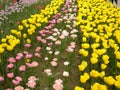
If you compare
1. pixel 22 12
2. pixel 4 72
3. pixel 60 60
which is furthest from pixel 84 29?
pixel 22 12

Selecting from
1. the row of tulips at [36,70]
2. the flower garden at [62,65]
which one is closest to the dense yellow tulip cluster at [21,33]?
the flower garden at [62,65]

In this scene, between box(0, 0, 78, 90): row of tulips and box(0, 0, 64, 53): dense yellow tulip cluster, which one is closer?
box(0, 0, 78, 90): row of tulips

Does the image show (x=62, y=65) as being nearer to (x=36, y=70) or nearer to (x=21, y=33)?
(x=36, y=70)

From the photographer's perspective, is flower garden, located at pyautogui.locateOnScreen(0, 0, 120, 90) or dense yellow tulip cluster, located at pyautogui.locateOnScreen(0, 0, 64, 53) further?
dense yellow tulip cluster, located at pyautogui.locateOnScreen(0, 0, 64, 53)

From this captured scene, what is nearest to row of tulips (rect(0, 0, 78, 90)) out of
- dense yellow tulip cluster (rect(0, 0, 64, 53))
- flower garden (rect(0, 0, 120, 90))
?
flower garden (rect(0, 0, 120, 90))

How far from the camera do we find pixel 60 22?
10.1m

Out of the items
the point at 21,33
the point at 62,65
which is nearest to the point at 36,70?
the point at 62,65

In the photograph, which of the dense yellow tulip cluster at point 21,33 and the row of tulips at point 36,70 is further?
the dense yellow tulip cluster at point 21,33

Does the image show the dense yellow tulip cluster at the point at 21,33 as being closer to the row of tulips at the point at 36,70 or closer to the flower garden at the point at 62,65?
the flower garden at the point at 62,65

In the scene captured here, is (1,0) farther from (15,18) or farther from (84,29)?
(84,29)

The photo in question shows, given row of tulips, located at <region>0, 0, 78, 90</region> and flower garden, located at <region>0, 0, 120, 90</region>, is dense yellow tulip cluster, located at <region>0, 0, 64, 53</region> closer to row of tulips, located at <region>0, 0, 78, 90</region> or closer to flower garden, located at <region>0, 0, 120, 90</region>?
flower garden, located at <region>0, 0, 120, 90</region>

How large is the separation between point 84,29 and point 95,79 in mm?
2192

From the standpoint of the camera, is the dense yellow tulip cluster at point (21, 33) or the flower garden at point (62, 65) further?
the dense yellow tulip cluster at point (21, 33)

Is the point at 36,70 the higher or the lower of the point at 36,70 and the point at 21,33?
the lower
